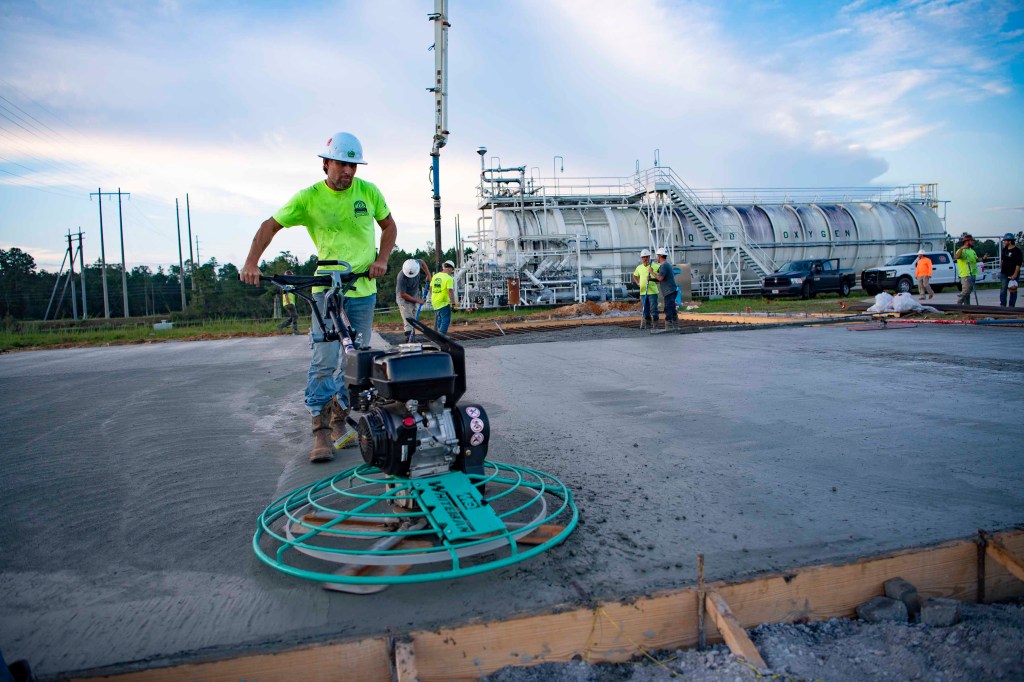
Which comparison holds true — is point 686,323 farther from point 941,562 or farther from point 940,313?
point 941,562

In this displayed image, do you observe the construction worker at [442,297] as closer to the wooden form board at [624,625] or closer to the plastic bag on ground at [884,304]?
the plastic bag on ground at [884,304]

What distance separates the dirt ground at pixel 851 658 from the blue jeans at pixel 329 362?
2673 mm

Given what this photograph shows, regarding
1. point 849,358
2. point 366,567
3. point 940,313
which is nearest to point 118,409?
point 366,567

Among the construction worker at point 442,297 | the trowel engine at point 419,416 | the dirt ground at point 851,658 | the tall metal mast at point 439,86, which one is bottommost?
the dirt ground at point 851,658

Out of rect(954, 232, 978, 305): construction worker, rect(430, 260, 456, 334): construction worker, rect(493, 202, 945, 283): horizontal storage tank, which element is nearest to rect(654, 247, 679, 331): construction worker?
rect(430, 260, 456, 334): construction worker

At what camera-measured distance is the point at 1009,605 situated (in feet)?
6.78

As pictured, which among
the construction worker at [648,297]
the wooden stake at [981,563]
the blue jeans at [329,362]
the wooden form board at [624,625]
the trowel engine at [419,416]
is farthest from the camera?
the construction worker at [648,297]

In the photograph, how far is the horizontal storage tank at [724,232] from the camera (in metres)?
28.8

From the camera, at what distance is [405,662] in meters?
1.69

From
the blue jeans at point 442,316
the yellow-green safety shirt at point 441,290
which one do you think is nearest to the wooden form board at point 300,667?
the yellow-green safety shirt at point 441,290

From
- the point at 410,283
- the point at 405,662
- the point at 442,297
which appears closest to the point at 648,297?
the point at 442,297

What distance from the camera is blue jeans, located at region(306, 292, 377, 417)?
4051 mm

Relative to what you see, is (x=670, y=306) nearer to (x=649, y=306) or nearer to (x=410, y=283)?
(x=649, y=306)

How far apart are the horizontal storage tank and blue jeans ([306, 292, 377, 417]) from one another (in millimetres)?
23718
